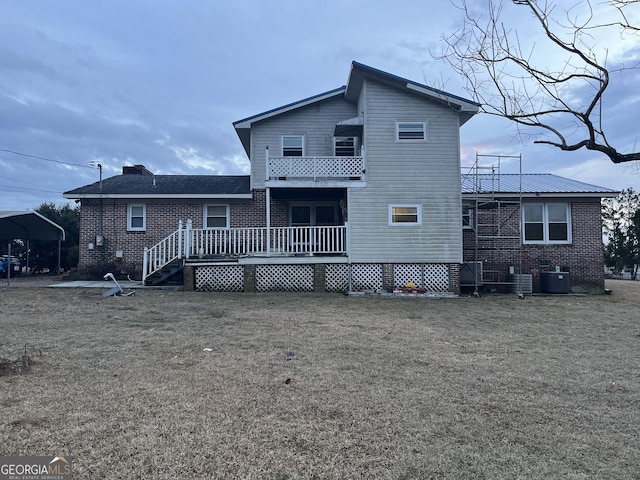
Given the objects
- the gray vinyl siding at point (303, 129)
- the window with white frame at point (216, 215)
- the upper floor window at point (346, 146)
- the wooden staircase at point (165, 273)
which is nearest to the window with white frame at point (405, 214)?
the upper floor window at point (346, 146)

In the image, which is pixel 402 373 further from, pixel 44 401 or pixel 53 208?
pixel 53 208

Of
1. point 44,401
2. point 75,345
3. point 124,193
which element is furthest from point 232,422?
point 124,193

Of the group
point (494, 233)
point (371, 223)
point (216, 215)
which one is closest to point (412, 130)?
point (371, 223)

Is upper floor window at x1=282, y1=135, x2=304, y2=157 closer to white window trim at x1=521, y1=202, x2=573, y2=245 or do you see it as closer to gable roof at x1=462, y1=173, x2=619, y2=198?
gable roof at x1=462, y1=173, x2=619, y2=198

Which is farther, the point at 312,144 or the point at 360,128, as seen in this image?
the point at 312,144

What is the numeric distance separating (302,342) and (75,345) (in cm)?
337

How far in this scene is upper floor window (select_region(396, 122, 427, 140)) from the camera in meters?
14.2

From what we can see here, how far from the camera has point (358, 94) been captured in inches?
618

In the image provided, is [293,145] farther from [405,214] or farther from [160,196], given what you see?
[160,196]

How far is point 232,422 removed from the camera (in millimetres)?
3389

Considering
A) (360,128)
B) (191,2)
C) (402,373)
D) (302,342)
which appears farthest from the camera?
(360,128)

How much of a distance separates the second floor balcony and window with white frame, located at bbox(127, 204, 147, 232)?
5.93m

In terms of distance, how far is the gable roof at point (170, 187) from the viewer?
1591 cm

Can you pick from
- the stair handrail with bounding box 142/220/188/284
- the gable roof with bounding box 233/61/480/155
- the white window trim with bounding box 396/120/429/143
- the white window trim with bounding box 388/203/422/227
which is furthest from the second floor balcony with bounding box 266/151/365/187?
the stair handrail with bounding box 142/220/188/284
